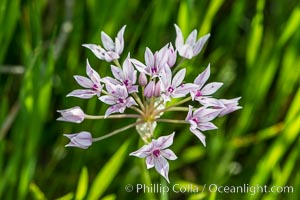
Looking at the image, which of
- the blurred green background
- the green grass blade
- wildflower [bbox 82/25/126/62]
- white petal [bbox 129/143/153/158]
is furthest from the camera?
the blurred green background

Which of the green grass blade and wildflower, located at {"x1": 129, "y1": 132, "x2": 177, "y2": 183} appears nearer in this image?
wildflower, located at {"x1": 129, "y1": 132, "x2": 177, "y2": 183}

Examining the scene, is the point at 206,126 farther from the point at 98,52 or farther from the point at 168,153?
the point at 98,52

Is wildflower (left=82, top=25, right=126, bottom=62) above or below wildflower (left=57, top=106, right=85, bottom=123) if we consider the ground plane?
above

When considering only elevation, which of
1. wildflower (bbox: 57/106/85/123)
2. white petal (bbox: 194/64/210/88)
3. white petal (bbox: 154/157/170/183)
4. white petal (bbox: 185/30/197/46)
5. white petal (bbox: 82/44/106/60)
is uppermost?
white petal (bbox: 185/30/197/46)

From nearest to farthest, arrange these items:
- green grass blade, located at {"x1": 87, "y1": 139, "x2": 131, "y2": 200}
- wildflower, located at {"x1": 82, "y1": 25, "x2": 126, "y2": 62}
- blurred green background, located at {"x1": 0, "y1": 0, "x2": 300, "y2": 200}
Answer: wildflower, located at {"x1": 82, "y1": 25, "x2": 126, "y2": 62} < green grass blade, located at {"x1": 87, "y1": 139, "x2": 131, "y2": 200} < blurred green background, located at {"x1": 0, "y1": 0, "x2": 300, "y2": 200}

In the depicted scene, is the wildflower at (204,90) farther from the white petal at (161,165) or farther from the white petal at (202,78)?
the white petal at (161,165)

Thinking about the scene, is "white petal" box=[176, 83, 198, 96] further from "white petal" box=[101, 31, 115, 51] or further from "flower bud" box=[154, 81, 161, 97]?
"white petal" box=[101, 31, 115, 51]

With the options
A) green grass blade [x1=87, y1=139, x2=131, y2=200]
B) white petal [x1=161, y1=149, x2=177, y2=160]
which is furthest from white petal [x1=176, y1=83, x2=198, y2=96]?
green grass blade [x1=87, y1=139, x2=131, y2=200]
